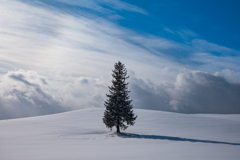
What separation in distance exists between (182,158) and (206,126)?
2447 cm

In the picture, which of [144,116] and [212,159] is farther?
[144,116]

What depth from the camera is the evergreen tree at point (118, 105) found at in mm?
26953

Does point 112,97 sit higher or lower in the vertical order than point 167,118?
higher

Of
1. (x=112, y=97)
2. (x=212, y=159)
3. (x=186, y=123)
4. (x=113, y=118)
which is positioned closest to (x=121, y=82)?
(x=112, y=97)

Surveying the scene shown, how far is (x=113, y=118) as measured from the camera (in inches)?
1056

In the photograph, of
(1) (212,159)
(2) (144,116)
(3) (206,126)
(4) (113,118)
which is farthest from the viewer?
(2) (144,116)

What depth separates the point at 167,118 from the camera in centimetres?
3912

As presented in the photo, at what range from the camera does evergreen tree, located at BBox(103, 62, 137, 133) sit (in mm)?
26953

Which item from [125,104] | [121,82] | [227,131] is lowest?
[227,131]

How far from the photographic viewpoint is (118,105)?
90.1ft

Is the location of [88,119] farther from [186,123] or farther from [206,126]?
[206,126]

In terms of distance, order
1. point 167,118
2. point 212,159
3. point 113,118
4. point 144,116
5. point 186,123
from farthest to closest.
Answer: point 144,116 < point 167,118 < point 186,123 < point 113,118 < point 212,159

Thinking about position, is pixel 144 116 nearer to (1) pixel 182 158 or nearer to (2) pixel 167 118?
(2) pixel 167 118

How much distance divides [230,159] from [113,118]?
1747 cm
